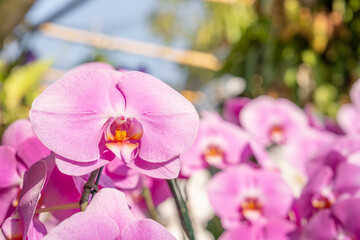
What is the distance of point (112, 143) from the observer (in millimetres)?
195

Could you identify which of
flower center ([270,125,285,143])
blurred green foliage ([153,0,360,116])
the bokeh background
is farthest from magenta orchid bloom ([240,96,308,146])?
blurred green foliage ([153,0,360,116])

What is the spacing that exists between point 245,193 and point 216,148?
57 mm

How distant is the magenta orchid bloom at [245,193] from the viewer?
35cm

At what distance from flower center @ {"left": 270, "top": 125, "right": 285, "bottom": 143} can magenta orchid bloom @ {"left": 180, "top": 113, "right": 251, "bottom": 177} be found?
0.09 metres

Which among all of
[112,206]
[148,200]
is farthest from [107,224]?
[148,200]

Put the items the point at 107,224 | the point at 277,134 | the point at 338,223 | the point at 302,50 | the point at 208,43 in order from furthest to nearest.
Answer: the point at 208,43 < the point at 302,50 < the point at 277,134 < the point at 338,223 < the point at 107,224

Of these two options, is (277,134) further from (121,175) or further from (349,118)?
(121,175)

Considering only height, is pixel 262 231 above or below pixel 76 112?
below

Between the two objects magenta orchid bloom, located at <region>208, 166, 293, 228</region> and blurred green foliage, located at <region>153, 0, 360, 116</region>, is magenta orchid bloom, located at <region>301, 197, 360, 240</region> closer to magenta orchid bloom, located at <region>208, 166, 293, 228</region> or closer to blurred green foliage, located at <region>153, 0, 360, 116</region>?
magenta orchid bloom, located at <region>208, 166, 293, 228</region>

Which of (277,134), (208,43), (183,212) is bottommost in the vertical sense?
(208,43)

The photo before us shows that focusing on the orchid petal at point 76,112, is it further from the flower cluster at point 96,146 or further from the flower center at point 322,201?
the flower center at point 322,201

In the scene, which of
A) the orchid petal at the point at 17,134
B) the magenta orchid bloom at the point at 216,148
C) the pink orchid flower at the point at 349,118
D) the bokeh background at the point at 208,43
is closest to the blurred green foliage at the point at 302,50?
the bokeh background at the point at 208,43

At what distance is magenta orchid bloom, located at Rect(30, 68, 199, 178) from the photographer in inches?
7.2

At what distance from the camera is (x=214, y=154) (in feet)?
1.36
